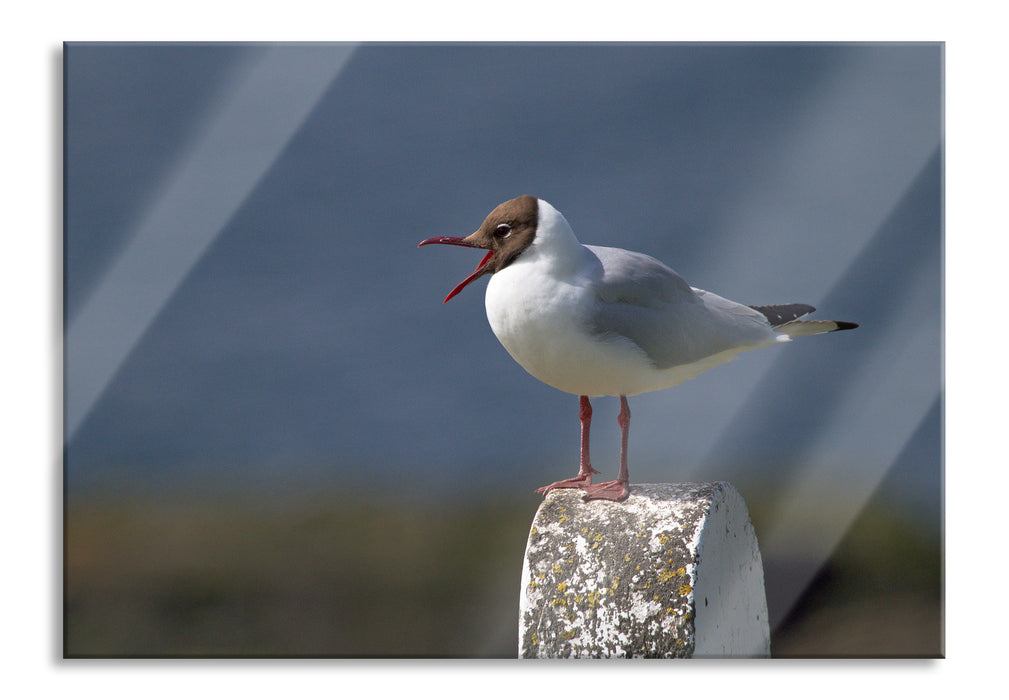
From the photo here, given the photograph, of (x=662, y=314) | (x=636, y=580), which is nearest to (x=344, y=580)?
(x=636, y=580)

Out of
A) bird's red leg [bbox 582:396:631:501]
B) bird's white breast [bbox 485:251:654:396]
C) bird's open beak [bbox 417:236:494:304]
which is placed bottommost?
bird's red leg [bbox 582:396:631:501]

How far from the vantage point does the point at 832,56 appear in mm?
2982

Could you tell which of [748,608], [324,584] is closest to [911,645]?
[748,608]

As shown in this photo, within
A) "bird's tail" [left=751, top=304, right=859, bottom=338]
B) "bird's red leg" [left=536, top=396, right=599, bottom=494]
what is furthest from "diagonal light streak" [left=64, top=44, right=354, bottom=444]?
"bird's tail" [left=751, top=304, right=859, bottom=338]

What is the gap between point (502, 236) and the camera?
2777 mm

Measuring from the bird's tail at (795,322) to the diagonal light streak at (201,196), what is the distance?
1445 millimetres

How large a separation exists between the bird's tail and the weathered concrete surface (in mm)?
539

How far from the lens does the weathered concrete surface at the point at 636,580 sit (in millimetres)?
2512

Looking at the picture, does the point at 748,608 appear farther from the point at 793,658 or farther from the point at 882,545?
the point at 882,545

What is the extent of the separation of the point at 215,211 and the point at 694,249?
140 centimetres

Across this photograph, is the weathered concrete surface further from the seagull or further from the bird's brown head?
the bird's brown head

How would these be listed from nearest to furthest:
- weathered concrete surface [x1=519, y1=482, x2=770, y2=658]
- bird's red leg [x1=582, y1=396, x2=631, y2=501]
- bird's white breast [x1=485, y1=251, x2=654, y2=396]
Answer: weathered concrete surface [x1=519, y1=482, x2=770, y2=658] < bird's white breast [x1=485, y1=251, x2=654, y2=396] < bird's red leg [x1=582, y1=396, x2=631, y2=501]

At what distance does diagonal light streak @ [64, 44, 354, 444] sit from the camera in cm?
293

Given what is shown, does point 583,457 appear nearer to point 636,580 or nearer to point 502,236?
point 636,580
